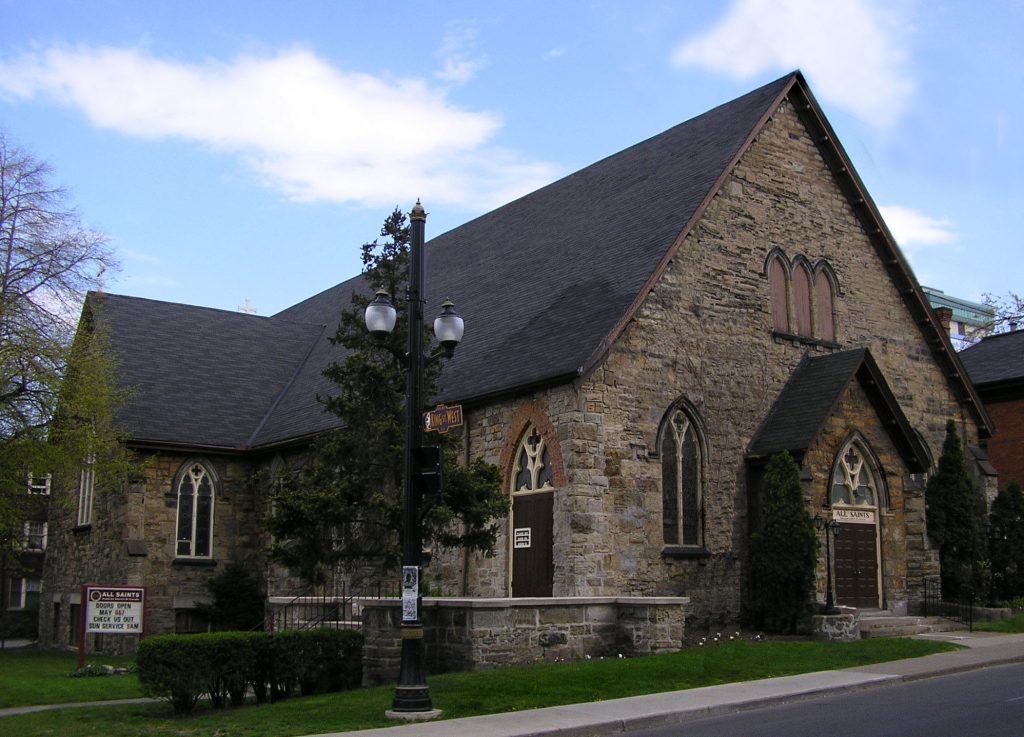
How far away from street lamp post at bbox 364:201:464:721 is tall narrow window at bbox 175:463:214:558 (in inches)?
618

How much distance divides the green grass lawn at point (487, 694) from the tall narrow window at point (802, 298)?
794cm

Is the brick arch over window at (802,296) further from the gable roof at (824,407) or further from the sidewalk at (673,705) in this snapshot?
the sidewalk at (673,705)

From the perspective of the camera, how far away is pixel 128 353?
30359mm

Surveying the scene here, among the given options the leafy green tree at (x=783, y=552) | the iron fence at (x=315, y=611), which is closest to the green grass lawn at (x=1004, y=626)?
the leafy green tree at (x=783, y=552)

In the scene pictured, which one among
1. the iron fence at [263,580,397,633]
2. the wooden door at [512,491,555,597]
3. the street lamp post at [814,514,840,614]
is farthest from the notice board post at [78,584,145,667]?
the street lamp post at [814,514,840,614]

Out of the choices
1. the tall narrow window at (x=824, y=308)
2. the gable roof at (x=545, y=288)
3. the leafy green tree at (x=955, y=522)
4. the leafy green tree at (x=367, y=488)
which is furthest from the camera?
the tall narrow window at (x=824, y=308)

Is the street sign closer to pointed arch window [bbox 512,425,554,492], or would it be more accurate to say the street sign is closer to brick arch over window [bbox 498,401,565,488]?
brick arch over window [bbox 498,401,565,488]

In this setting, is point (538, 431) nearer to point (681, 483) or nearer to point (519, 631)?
point (681, 483)

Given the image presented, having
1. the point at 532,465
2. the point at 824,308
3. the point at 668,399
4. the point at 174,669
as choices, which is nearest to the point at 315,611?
the point at 532,465

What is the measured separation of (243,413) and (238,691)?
51.1 feet

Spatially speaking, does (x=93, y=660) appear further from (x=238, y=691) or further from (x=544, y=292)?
(x=544, y=292)

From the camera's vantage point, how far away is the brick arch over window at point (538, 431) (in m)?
A: 19.2

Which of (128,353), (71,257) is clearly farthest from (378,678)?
(128,353)

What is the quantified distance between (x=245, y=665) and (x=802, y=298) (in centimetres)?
1402
